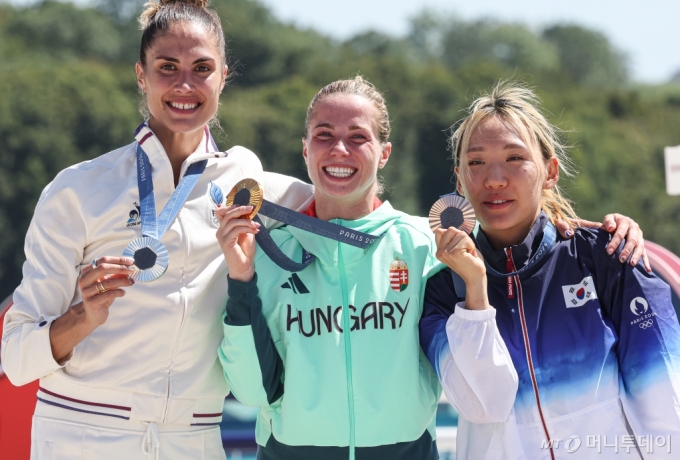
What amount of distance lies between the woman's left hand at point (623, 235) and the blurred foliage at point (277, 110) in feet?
64.8

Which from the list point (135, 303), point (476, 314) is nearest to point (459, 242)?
point (476, 314)

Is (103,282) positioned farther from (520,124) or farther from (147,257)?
(520,124)

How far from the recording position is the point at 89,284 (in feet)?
10.8

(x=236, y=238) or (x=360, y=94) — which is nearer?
(x=236, y=238)

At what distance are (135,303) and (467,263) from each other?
4.13 ft

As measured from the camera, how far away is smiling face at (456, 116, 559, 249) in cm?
359

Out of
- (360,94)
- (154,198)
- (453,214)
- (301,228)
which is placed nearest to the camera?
(453,214)

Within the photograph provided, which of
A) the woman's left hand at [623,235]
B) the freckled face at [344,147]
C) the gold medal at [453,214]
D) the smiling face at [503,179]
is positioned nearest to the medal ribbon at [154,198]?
the freckled face at [344,147]

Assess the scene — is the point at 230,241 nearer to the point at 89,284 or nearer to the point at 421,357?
the point at 89,284

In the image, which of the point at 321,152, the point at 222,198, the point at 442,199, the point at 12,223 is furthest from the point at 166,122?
the point at 12,223

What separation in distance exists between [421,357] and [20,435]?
1854 mm

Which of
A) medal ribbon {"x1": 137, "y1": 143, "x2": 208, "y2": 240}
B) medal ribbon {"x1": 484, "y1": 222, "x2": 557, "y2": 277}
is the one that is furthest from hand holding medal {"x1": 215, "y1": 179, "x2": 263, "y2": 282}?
medal ribbon {"x1": 484, "y1": 222, "x2": 557, "y2": 277}

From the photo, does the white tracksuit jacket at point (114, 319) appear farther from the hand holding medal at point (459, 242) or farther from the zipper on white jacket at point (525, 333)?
the zipper on white jacket at point (525, 333)

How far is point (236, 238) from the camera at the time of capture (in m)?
3.42
